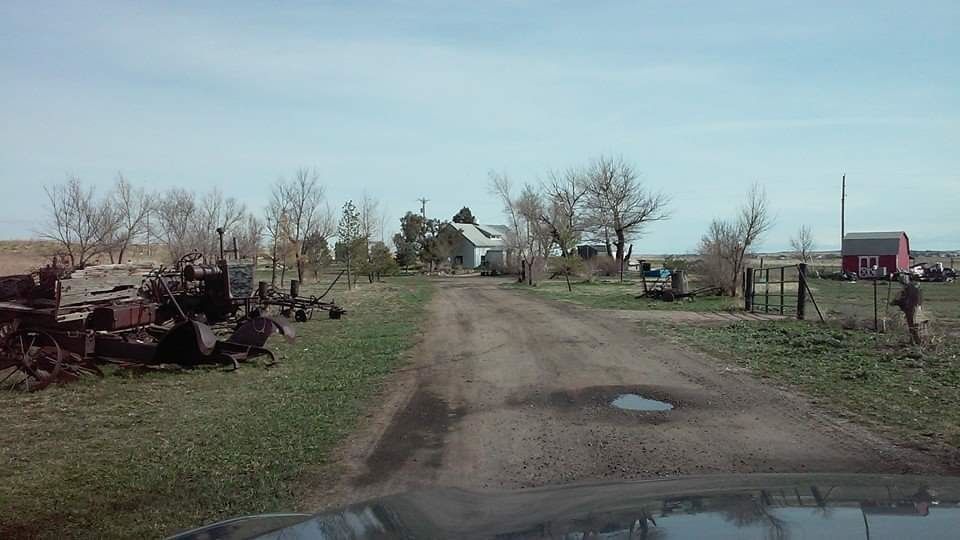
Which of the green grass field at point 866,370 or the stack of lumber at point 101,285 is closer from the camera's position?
the green grass field at point 866,370

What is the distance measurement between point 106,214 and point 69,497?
27179 millimetres

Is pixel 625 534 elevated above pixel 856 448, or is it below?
above

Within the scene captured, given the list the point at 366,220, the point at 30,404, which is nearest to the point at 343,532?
the point at 30,404

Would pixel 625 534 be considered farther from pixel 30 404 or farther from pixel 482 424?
pixel 30 404

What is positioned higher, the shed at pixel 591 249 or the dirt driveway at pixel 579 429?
the shed at pixel 591 249

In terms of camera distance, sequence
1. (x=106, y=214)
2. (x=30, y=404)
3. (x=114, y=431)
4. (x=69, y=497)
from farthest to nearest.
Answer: (x=106, y=214) → (x=30, y=404) → (x=114, y=431) → (x=69, y=497)

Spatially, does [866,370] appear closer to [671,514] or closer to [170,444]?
[170,444]

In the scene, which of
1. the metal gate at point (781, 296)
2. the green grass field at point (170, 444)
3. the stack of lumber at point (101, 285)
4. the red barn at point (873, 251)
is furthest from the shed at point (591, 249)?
the green grass field at point (170, 444)

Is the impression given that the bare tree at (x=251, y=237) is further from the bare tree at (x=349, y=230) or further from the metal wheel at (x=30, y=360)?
→ the metal wheel at (x=30, y=360)

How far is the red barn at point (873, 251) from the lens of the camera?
70.1 meters

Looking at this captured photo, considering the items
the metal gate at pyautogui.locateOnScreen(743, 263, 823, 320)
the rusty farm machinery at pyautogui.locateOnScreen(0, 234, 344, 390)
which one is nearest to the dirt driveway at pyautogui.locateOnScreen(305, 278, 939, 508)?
the rusty farm machinery at pyautogui.locateOnScreen(0, 234, 344, 390)

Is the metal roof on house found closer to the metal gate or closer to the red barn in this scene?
the red barn

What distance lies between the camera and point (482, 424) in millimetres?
8820

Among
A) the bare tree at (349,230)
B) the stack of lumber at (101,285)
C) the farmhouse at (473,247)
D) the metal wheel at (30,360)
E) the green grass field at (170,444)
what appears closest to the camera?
the green grass field at (170,444)
